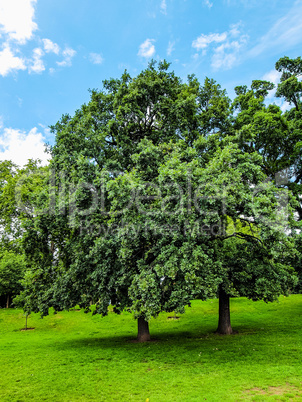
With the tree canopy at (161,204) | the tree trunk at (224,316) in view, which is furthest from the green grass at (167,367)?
the tree canopy at (161,204)

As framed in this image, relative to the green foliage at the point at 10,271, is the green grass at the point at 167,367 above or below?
below

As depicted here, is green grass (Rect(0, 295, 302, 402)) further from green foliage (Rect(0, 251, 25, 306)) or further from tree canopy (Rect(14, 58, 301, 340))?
green foliage (Rect(0, 251, 25, 306))

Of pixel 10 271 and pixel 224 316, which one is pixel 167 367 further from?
pixel 10 271

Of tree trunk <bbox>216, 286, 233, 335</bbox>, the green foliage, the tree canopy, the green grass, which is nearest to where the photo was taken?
the green grass

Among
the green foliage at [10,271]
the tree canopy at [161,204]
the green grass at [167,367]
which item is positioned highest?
the tree canopy at [161,204]

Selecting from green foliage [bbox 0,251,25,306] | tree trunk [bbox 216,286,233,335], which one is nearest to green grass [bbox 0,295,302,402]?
tree trunk [bbox 216,286,233,335]

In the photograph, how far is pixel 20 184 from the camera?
3097 cm

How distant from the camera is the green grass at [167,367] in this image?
943 centimetres

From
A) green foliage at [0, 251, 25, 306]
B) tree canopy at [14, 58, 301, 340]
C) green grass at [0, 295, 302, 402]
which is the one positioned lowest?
green grass at [0, 295, 302, 402]

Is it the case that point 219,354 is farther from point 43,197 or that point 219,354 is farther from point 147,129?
point 147,129

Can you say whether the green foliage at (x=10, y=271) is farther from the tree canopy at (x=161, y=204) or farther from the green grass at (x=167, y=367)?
the tree canopy at (x=161, y=204)

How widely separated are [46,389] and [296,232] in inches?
609

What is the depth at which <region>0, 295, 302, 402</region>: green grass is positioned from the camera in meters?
9.43

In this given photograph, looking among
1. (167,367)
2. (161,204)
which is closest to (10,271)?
(167,367)
